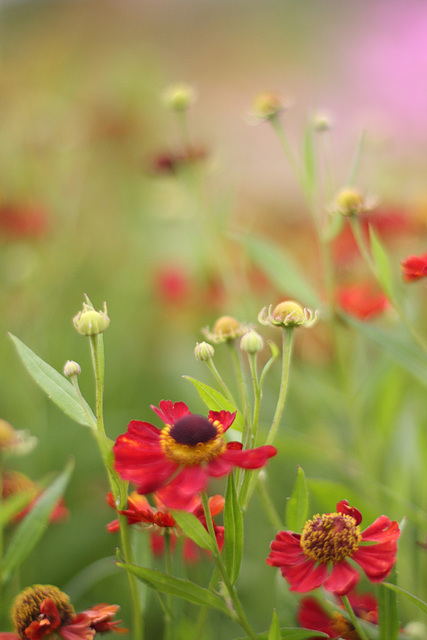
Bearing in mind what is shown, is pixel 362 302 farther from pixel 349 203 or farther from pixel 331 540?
pixel 331 540

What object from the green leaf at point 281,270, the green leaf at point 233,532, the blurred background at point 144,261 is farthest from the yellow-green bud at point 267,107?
the green leaf at point 233,532

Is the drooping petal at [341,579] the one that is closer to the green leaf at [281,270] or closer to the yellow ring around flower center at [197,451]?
the yellow ring around flower center at [197,451]

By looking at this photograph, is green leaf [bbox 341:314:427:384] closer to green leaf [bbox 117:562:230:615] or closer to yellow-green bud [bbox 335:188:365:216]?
yellow-green bud [bbox 335:188:365:216]

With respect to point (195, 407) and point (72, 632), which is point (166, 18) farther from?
point (72, 632)

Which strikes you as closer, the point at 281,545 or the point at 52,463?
the point at 281,545

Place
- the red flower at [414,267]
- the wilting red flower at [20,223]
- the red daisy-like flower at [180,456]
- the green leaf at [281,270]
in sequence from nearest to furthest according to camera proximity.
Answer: the red daisy-like flower at [180,456] → the red flower at [414,267] → the green leaf at [281,270] → the wilting red flower at [20,223]

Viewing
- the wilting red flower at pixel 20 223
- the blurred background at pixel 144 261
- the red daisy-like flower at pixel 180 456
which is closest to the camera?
the red daisy-like flower at pixel 180 456

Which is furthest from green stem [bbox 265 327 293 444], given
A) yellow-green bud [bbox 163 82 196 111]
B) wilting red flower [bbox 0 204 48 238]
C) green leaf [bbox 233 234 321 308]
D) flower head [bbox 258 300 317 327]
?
wilting red flower [bbox 0 204 48 238]

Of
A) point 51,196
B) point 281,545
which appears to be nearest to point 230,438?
point 281,545
